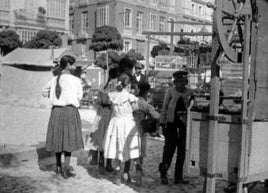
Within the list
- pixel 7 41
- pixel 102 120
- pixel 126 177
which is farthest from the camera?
pixel 7 41

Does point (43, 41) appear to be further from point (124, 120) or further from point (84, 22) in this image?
point (124, 120)

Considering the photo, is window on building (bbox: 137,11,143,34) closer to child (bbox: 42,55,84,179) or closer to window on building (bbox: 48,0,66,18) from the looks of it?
window on building (bbox: 48,0,66,18)

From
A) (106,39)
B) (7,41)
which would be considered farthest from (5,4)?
(106,39)

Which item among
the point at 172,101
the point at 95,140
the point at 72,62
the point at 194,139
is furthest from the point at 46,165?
the point at 194,139

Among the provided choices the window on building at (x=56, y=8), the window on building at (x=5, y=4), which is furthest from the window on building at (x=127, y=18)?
the window on building at (x=5, y=4)

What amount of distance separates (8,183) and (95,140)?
166 cm

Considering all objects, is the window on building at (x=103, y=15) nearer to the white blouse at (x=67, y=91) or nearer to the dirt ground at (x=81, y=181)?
the dirt ground at (x=81, y=181)

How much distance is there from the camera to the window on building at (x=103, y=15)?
4888 centimetres

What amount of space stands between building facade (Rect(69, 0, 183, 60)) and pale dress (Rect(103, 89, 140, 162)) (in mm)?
39517

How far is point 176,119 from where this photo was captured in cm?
630

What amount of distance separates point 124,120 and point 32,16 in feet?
114

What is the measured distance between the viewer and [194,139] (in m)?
4.44

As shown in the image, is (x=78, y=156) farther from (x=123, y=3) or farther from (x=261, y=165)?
(x=123, y=3)

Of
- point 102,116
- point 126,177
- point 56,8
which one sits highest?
point 56,8
